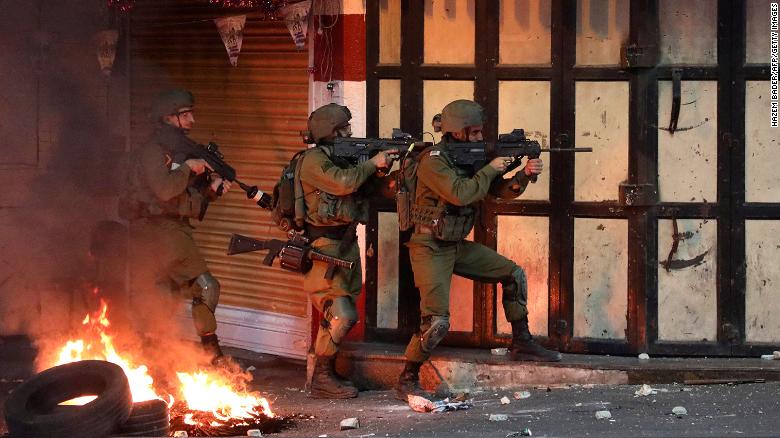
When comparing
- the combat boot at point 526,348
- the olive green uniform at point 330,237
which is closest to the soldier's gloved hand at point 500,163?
the olive green uniform at point 330,237

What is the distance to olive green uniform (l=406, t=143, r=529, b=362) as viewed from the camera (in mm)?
9266

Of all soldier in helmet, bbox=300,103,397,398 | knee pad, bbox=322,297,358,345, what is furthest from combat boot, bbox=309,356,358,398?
knee pad, bbox=322,297,358,345

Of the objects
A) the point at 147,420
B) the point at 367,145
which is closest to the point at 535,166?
the point at 367,145

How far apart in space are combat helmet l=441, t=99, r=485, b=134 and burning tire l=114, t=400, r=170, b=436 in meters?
2.77

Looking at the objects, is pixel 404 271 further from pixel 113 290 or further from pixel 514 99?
pixel 113 290

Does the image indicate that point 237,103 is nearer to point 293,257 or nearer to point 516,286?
point 293,257

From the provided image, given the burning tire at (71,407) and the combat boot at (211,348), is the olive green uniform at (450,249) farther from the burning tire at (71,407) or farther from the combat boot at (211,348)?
the burning tire at (71,407)

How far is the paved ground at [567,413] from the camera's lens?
27.8ft

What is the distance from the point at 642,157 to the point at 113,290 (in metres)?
4.97

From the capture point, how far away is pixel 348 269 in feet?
32.0

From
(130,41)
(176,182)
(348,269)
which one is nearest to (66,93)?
(130,41)

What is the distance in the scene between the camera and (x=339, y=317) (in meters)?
9.59

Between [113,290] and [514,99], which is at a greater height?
[514,99]

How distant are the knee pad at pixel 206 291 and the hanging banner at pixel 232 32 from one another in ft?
5.78
